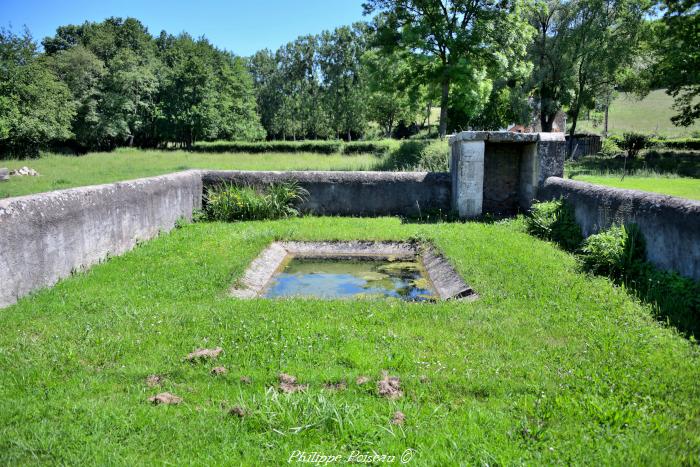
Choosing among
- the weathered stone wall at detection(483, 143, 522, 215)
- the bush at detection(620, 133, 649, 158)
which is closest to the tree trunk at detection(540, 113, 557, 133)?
the bush at detection(620, 133, 649, 158)

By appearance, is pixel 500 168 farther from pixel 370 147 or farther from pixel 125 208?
pixel 370 147

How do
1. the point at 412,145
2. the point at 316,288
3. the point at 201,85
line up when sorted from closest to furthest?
the point at 316,288 < the point at 412,145 < the point at 201,85

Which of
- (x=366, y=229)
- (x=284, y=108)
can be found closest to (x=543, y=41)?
(x=366, y=229)

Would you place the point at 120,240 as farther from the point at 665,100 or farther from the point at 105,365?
the point at 665,100

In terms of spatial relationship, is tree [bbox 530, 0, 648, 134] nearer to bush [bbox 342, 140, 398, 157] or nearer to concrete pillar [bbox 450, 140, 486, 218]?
bush [bbox 342, 140, 398, 157]

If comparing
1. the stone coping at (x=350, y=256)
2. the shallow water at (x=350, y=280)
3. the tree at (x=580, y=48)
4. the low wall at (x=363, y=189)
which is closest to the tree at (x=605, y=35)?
the tree at (x=580, y=48)

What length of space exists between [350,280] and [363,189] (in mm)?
4695

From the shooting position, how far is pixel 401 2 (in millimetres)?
21750

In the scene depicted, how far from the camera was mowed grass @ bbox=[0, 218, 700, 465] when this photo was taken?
9.66ft

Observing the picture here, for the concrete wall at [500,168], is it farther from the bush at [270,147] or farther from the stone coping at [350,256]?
the bush at [270,147]

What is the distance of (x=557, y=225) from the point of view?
895 centimetres

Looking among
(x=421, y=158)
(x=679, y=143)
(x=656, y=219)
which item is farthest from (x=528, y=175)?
(x=679, y=143)

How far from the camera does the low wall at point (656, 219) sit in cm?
538

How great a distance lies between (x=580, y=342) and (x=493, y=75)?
21.1 m
